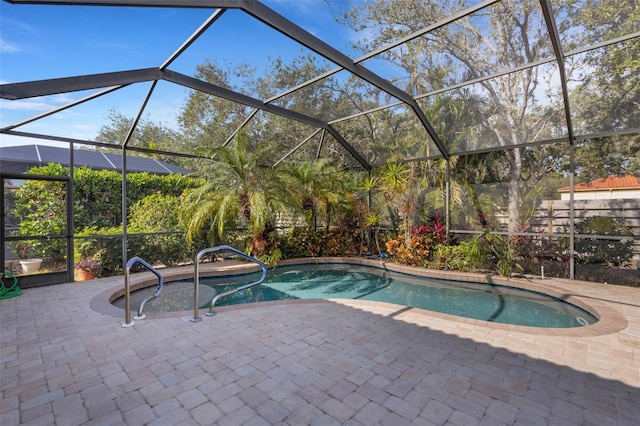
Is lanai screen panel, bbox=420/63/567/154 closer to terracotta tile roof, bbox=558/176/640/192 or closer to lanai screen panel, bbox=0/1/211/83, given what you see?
terracotta tile roof, bbox=558/176/640/192

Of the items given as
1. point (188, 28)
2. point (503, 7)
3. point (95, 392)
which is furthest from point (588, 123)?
point (95, 392)

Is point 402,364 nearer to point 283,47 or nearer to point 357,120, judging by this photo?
point 283,47

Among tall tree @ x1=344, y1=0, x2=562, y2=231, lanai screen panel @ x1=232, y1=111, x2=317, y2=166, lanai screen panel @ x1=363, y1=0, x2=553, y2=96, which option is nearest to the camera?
lanai screen panel @ x1=363, y1=0, x2=553, y2=96

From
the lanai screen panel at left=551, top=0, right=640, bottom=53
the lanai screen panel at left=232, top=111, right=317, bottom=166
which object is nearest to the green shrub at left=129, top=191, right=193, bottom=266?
the lanai screen panel at left=232, top=111, right=317, bottom=166

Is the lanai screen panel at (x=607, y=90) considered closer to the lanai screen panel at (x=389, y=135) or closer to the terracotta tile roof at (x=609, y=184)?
the terracotta tile roof at (x=609, y=184)

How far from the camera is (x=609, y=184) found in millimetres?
6578

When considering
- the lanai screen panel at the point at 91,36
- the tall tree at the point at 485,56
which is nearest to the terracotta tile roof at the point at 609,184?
the tall tree at the point at 485,56

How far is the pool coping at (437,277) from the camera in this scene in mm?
4078

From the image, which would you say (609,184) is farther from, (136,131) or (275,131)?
(136,131)

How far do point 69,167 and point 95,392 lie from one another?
601 cm

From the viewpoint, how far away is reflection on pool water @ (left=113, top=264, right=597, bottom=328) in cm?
557

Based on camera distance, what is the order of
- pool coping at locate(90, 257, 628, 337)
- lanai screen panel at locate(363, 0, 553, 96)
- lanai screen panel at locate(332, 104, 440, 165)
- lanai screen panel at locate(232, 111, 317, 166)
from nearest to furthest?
1. pool coping at locate(90, 257, 628, 337)
2. lanai screen panel at locate(363, 0, 553, 96)
3. lanai screen panel at locate(332, 104, 440, 165)
4. lanai screen panel at locate(232, 111, 317, 166)

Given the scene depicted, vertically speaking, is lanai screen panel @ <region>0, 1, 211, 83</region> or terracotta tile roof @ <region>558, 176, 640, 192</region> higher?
lanai screen panel @ <region>0, 1, 211, 83</region>

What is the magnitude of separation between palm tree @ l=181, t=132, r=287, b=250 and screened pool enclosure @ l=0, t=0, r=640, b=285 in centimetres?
47
